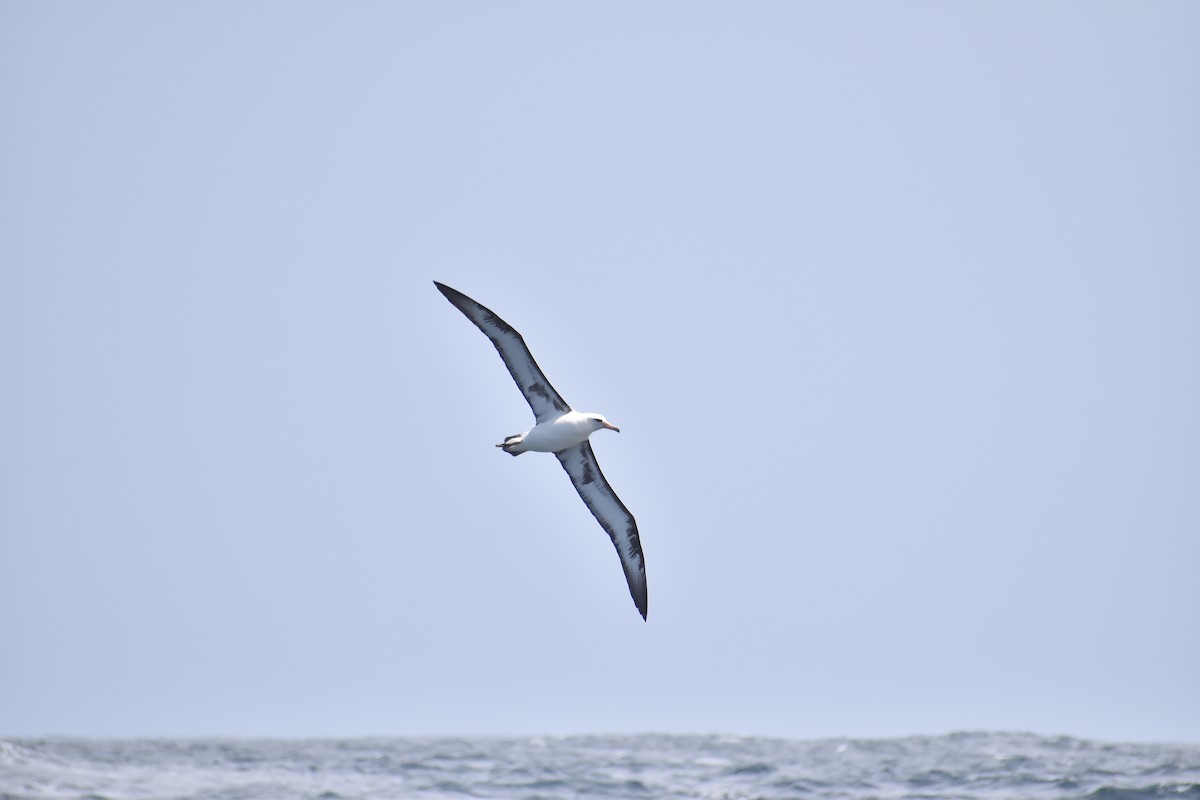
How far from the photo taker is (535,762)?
111 ft

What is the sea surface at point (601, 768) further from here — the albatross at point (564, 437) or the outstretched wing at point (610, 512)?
the albatross at point (564, 437)

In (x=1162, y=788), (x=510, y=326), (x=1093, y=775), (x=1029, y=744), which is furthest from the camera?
(x=1029, y=744)

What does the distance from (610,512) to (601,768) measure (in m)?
8.48

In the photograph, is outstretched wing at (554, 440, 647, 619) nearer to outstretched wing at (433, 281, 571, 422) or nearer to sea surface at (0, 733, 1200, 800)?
outstretched wing at (433, 281, 571, 422)

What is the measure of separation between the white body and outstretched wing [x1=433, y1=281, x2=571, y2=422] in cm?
26

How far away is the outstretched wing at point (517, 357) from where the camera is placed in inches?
951

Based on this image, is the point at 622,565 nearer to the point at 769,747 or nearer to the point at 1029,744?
the point at 769,747

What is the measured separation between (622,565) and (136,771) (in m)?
12.9

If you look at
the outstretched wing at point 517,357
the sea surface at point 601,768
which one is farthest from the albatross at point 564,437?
the sea surface at point 601,768

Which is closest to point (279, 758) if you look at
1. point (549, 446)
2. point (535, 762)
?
point (535, 762)

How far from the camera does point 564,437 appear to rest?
25.0 metres

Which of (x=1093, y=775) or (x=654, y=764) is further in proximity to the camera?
(x=654, y=764)

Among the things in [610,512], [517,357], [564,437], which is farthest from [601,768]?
[517,357]

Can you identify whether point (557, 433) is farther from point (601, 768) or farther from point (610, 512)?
point (601, 768)
